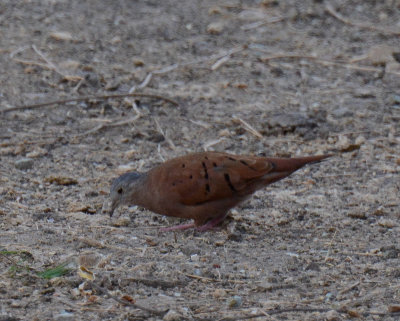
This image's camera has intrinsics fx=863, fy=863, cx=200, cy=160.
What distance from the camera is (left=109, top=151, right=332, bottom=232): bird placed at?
17.2 feet

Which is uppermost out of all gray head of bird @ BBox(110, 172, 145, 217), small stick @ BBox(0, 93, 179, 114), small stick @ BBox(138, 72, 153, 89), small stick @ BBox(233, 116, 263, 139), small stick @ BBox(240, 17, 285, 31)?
gray head of bird @ BBox(110, 172, 145, 217)

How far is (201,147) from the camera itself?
6.76 m

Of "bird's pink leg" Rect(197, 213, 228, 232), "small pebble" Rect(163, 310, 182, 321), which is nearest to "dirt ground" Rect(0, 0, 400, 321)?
"small pebble" Rect(163, 310, 182, 321)

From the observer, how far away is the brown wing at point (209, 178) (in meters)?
5.24

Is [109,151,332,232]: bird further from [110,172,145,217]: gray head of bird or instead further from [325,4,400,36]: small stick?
[325,4,400,36]: small stick

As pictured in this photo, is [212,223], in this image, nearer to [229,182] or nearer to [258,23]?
[229,182]

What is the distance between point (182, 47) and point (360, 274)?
466cm

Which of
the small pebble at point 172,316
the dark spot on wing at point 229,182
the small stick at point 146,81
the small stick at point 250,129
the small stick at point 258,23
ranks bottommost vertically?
the small stick at point 258,23

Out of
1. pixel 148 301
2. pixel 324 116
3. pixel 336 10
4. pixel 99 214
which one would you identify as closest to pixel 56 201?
pixel 99 214

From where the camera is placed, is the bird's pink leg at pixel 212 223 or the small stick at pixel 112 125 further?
the small stick at pixel 112 125

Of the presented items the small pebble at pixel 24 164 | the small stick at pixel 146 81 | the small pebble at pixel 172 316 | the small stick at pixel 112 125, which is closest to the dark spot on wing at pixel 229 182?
the small pebble at pixel 172 316

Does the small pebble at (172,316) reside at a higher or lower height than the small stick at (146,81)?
higher

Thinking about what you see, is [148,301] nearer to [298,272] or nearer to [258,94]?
[298,272]

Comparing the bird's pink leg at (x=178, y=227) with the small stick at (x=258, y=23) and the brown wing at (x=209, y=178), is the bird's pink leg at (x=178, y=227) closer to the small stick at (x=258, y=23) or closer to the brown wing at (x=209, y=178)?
the brown wing at (x=209, y=178)
